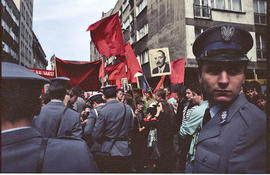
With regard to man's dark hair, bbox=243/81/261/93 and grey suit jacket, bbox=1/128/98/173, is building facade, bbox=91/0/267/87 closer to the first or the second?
man's dark hair, bbox=243/81/261/93

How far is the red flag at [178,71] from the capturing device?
919 cm

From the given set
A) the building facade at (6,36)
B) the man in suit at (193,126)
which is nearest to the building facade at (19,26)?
the building facade at (6,36)

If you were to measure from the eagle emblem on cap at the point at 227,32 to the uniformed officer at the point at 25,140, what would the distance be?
1.20m

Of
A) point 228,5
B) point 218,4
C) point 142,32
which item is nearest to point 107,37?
point 218,4

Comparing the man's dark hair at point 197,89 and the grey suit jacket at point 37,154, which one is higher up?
the man's dark hair at point 197,89

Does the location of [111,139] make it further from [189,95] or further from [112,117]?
[189,95]

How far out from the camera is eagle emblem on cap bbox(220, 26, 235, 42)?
4.84ft

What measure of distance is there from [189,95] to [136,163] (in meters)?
2.90

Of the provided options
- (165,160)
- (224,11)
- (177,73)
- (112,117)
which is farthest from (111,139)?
(224,11)

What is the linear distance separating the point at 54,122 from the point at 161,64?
21.1 ft

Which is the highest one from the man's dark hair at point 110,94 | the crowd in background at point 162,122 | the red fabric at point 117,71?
the red fabric at point 117,71

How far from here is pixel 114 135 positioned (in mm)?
3715

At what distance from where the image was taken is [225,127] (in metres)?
1.33

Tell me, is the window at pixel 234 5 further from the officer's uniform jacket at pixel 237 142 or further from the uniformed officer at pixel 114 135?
the officer's uniform jacket at pixel 237 142
